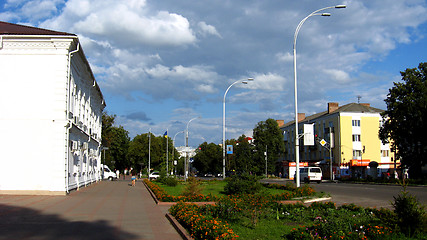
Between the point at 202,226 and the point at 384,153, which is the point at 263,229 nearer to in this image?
the point at 202,226

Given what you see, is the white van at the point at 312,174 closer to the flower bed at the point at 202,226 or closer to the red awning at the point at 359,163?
the red awning at the point at 359,163

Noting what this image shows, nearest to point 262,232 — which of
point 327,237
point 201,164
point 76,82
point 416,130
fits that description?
point 327,237

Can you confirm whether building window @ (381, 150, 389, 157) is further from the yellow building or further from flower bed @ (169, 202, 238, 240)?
flower bed @ (169, 202, 238, 240)

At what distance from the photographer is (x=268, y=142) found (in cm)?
8625

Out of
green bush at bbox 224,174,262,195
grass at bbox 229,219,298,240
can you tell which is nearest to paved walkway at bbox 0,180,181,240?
grass at bbox 229,219,298,240

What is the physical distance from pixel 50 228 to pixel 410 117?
45058 mm

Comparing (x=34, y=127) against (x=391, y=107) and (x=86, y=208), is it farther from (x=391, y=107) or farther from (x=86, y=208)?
(x=391, y=107)

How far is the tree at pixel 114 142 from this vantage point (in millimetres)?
69762

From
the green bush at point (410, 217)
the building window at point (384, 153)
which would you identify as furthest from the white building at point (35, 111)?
the building window at point (384, 153)

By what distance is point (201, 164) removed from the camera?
392ft

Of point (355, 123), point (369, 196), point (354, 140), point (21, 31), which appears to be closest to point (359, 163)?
point (354, 140)

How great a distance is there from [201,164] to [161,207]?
103 m

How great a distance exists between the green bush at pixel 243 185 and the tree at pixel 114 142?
4860cm

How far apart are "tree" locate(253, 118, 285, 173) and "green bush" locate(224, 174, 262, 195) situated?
62920 mm
